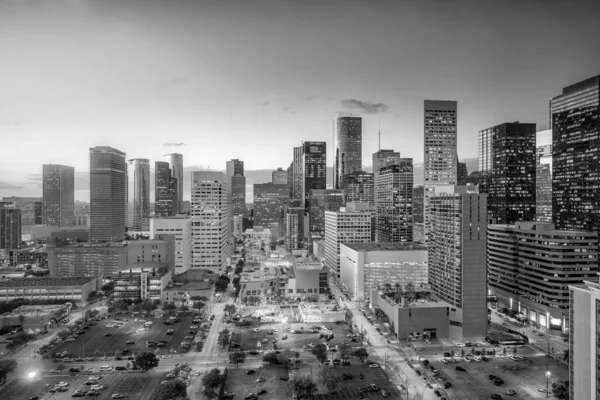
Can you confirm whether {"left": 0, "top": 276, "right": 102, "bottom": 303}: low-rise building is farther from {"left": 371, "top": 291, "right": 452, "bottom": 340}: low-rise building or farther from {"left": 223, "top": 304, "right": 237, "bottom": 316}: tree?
{"left": 371, "top": 291, "right": 452, "bottom": 340}: low-rise building

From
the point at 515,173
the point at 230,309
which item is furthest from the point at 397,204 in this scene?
the point at 230,309

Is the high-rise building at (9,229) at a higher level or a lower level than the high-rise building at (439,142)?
lower

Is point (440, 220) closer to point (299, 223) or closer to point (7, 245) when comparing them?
point (299, 223)

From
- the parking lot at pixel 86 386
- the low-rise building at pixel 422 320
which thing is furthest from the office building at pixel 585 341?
the parking lot at pixel 86 386

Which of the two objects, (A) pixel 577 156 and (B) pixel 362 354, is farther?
(A) pixel 577 156

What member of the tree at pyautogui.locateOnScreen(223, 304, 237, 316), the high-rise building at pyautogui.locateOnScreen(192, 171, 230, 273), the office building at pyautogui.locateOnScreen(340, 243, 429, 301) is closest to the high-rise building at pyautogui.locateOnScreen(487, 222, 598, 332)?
the office building at pyautogui.locateOnScreen(340, 243, 429, 301)

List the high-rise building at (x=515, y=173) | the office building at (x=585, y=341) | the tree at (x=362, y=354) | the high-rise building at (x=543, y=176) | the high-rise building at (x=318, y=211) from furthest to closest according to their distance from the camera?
the high-rise building at (x=318, y=211)
the high-rise building at (x=543, y=176)
the high-rise building at (x=515, y=173)
the tree at (x=362, y=354)
the office building at (x=585, y=341)

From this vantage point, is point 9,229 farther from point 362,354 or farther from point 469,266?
point 469,266

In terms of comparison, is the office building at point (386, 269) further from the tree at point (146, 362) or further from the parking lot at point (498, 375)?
the tree at point (146, 362)
